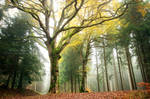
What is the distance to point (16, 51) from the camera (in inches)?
485

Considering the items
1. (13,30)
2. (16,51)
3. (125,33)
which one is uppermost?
(13,30)

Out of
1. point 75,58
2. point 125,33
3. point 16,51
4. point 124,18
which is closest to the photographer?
point 16,51

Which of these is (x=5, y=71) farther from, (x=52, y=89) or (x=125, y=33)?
(x=125, y=33)

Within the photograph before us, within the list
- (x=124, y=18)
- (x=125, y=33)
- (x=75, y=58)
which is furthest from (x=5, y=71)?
(x=124, y=18)

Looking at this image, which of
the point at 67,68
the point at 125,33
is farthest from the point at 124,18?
the point at 67,68

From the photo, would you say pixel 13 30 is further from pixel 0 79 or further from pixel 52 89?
pixel 52 89

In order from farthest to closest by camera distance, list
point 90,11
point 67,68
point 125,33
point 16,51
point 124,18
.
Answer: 1. point 67,68
2. point 124,18
3. point 125,33
4. point 16,51
5. point 90,11

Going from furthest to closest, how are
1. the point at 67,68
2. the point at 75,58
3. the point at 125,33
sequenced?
the point at 67,68 → the point at 75,58 → the point at 125,33

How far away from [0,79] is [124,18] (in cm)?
2079

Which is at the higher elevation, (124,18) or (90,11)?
(124,18)

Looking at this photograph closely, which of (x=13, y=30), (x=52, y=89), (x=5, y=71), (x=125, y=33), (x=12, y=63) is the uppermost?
(x=13, y=30)

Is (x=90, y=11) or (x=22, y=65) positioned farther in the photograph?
(x=22, y=65)

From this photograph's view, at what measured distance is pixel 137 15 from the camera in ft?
43.2

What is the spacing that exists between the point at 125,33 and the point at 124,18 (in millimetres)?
2972
